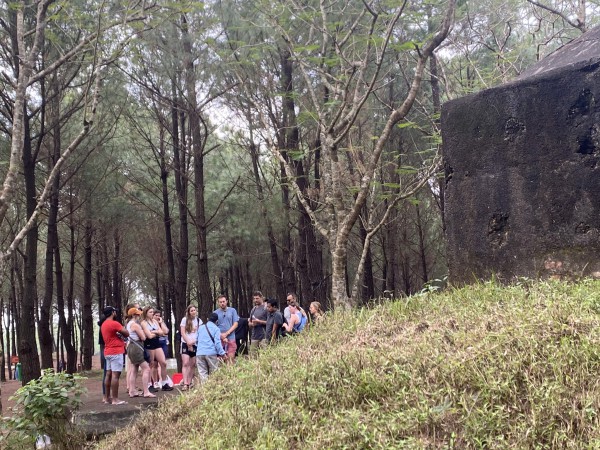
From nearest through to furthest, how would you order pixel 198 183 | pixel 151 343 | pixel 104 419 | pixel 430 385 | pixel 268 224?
pixel 430 385 → pixel 104 419 → pixel 151 343 → pixel 198 183 → pixel 268 224

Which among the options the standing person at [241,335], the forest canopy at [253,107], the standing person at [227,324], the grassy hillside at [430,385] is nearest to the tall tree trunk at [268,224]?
the forest canopy at [253,107]

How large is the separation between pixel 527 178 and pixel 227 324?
5.49 meters

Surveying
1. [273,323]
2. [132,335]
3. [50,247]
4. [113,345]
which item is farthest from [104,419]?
[50,247]

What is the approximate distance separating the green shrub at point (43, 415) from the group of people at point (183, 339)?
1497 millimetres

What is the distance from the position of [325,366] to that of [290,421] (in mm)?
545

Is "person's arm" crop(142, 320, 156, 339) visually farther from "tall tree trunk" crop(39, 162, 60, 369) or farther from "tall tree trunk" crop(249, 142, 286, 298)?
"tall tree trunk" crop(249, 142, 286, 298)

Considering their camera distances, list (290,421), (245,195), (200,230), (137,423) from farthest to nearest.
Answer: (245,195) < (200,230) < (137,423) < (290,421)

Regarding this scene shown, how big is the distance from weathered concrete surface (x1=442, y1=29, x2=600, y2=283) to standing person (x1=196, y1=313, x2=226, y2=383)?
383cm

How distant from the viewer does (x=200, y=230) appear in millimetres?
12352

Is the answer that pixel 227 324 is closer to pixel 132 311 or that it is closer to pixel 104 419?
pixel 132 311

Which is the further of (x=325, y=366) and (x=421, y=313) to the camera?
(x=421, y=313)

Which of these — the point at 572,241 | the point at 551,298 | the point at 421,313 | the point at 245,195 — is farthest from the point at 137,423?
the point at 245,195

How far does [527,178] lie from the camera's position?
5.15 m

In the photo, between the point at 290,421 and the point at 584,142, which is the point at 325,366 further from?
the point at 584,142
